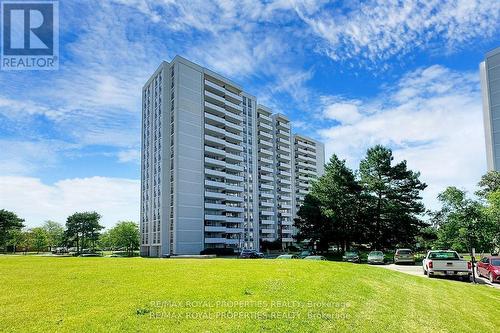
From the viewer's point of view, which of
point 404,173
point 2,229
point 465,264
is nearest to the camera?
point 465,264

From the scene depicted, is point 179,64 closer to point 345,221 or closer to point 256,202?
point 256,202

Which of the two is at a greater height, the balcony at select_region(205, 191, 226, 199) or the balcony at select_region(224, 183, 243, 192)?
the balcony at select_region(224, 183, 243, 192)

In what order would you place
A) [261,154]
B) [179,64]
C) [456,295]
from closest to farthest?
[456,295]
[179,64]
[261,154]

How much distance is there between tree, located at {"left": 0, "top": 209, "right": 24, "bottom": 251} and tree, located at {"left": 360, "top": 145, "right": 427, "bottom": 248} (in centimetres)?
8438

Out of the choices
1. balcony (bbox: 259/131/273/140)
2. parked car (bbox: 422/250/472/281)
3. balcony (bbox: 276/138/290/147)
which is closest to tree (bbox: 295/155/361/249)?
parked car (bbox: 422/250/472/281)

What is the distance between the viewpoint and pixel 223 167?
79.6 meters

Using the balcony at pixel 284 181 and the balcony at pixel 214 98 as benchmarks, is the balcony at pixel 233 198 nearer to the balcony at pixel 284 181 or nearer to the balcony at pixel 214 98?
the balcony at pixel 214 98

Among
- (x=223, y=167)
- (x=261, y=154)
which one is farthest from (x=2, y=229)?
(x=261, y=154)

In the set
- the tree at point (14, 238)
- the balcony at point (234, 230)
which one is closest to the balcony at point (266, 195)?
the balcony at point (234, 230)

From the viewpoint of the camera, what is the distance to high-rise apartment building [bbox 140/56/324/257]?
70750mm

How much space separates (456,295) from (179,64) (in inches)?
2696

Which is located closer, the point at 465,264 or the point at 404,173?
the point at 465,264

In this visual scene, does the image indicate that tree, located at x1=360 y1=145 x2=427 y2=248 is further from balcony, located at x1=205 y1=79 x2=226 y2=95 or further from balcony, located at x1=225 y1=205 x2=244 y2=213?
balcony, located at x1=205 y1=79 x2=226 y2=95

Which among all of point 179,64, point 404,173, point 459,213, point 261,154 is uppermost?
point 179,64
